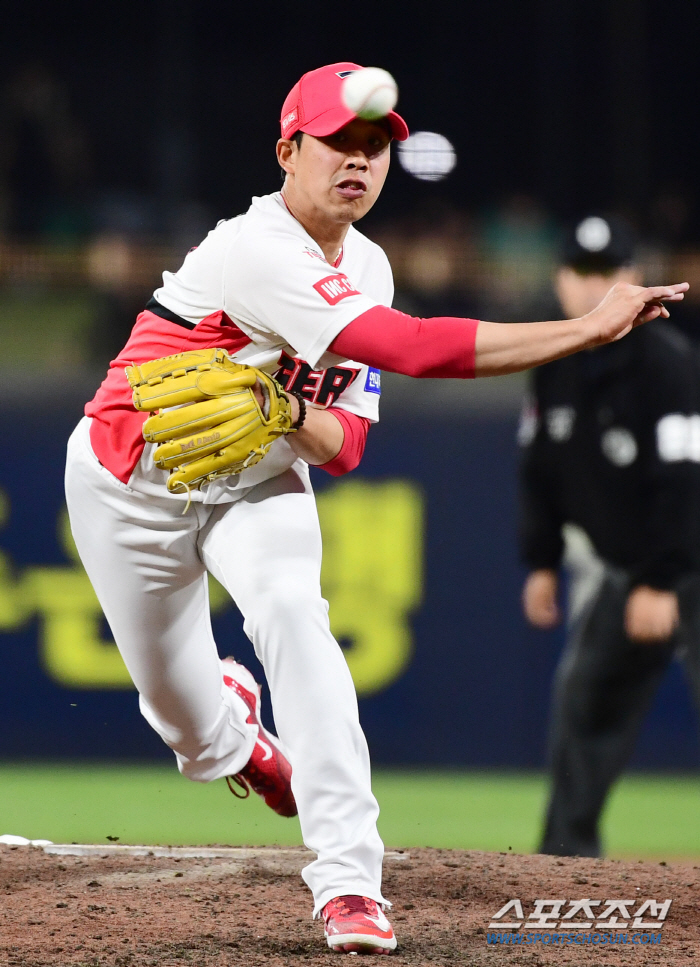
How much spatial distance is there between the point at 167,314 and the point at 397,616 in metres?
3.66

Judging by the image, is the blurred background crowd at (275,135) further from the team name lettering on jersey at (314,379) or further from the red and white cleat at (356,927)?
the red and white cleat at (356,927)

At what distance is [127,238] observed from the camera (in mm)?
7391

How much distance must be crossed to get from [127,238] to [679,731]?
12.3 ft

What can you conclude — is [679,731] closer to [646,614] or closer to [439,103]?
[646,614]

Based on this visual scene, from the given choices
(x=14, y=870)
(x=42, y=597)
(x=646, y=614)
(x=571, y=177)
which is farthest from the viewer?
(x=571, y=177)

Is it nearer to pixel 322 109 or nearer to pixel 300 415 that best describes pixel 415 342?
pixel 300 415

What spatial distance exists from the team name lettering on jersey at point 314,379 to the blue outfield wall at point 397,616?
3.42m

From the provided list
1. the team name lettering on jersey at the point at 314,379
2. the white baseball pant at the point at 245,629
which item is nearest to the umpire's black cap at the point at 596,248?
the team name lettering on jersey at the point at 314,379

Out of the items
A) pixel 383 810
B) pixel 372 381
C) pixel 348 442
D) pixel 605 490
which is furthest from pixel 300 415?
pixel 383 810

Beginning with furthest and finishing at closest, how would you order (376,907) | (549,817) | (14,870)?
(549,817), (14,870), (376,907)

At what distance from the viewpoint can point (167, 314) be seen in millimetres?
2973

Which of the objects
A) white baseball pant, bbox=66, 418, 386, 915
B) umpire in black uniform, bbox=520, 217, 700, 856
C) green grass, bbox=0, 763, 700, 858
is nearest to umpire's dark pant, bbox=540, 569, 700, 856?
umpire in black uniform, bbox=520, 217, 700, 856

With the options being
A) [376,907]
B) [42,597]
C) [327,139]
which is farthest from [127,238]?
[376,907]

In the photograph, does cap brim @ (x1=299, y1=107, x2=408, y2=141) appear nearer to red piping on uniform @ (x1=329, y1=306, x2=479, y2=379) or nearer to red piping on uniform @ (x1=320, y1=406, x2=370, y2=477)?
red piping on uniform @ (x1=329, y1=306, x2=479, y2=379)
